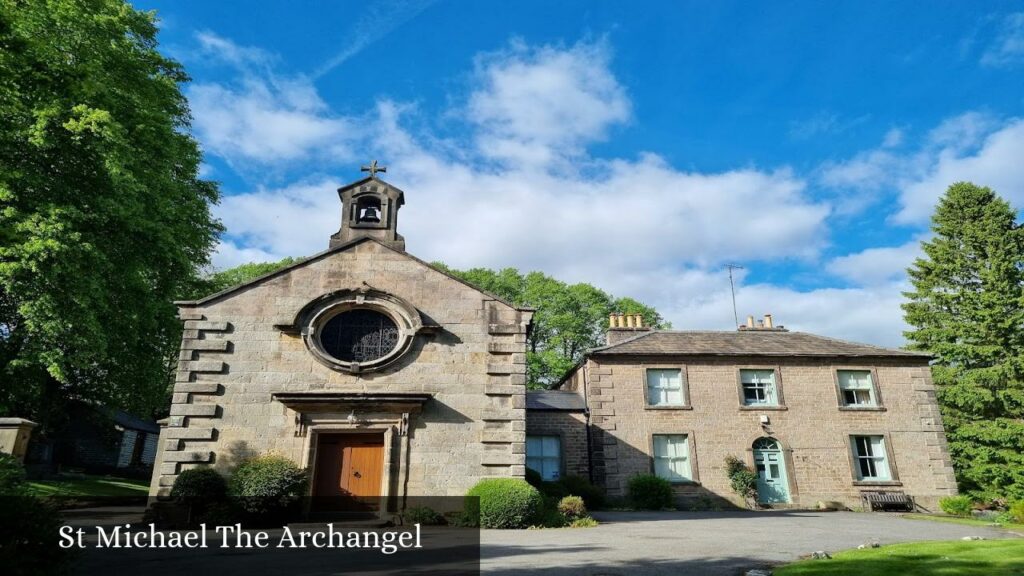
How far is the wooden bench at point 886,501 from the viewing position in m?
21.2

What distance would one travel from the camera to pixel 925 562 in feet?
26.1

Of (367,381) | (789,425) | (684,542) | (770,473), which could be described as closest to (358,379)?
(367,381)

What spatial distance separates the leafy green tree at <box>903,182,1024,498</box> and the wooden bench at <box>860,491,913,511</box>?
18.6 ft

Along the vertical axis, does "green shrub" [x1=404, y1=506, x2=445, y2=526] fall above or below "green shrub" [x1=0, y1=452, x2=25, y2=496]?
below

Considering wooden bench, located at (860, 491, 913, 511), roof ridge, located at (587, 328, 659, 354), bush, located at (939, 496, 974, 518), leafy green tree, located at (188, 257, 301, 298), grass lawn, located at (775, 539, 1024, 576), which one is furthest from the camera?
leafy green tree, located at (188, 257, 301, 298)

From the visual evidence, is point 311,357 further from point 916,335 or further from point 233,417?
point 916,335

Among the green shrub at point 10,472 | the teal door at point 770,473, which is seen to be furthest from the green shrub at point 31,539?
the teal door at point 770,473

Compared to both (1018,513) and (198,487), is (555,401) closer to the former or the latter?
(198,487)

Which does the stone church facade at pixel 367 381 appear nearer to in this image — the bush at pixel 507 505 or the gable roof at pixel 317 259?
the gable roof at pixel 317 259

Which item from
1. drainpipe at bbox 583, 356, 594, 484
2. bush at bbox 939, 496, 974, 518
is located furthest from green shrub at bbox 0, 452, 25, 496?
bush at bbox 939, 496, 974, 518

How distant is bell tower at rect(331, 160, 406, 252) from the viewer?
1778 cm

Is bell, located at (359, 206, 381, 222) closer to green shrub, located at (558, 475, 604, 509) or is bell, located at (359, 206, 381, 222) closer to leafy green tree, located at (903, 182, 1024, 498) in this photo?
green shrub, located at (558, 475, 604, 509)

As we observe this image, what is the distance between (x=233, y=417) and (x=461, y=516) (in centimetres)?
641

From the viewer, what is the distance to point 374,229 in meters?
17.9
